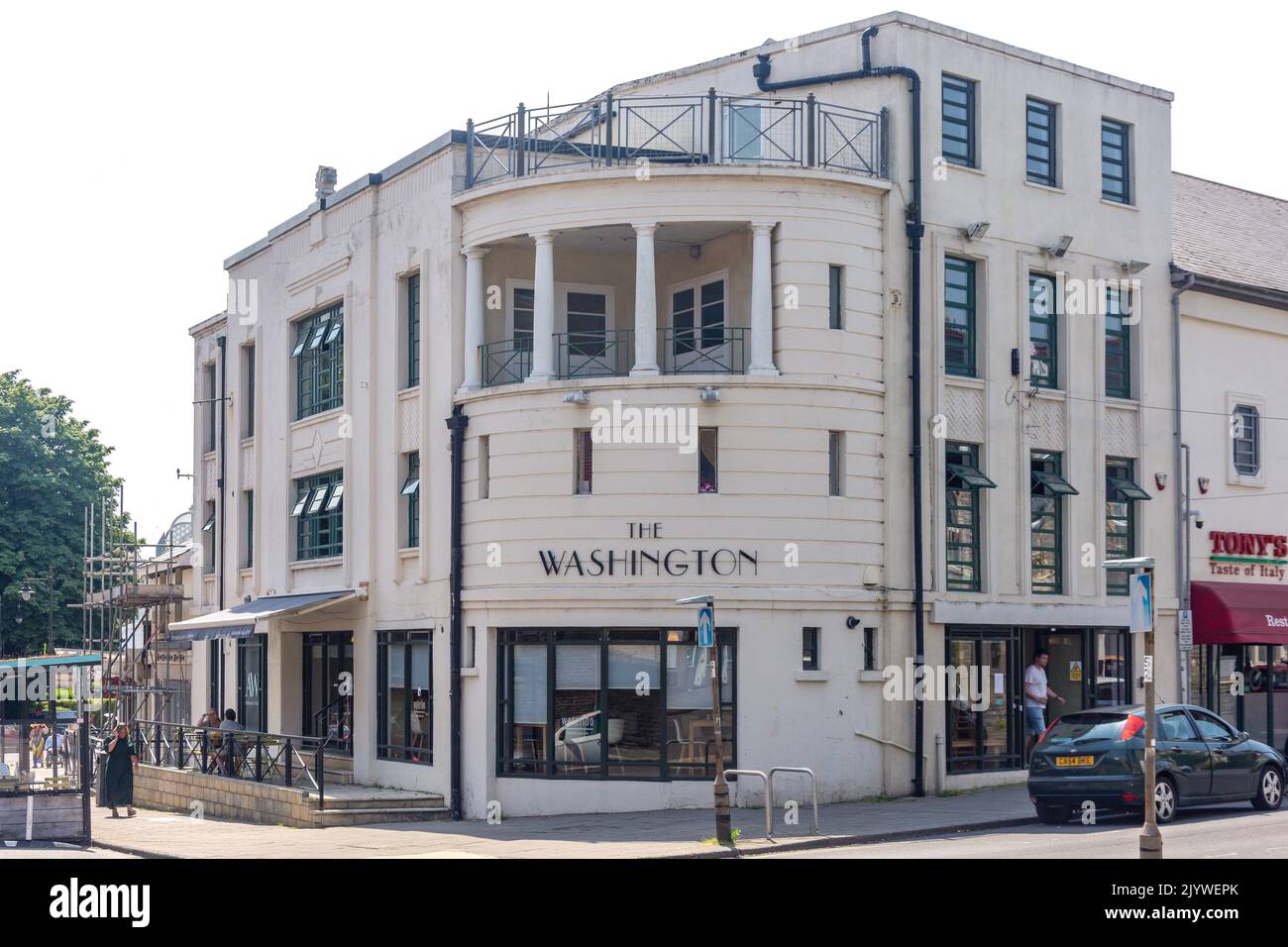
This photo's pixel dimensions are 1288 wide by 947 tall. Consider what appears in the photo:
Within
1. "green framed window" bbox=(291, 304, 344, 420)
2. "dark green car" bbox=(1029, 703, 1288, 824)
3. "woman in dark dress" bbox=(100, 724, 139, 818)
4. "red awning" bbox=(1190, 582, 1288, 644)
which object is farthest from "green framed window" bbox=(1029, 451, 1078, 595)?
"woman in dark dress" bbox=(100, 724, 139, 818)

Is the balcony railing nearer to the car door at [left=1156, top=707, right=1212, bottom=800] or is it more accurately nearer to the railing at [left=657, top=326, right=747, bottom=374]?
the railing at [left=657, top=326, right=747, bottom=374]

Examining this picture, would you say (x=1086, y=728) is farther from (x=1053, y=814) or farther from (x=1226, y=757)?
(x=1226, y=757)

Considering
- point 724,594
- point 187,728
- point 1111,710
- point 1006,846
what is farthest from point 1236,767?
point 187,728

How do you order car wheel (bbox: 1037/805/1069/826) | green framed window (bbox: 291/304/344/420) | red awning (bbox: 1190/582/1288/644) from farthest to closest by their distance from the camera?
green framed window (bbox: 291/304/344/420) < red awning (bbox: 1190/582/1288/644) < car wheel (bbox: 1037/805/1069/826)

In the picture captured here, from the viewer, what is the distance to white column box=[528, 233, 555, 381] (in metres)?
27.2

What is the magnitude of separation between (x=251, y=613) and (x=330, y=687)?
2105 mm

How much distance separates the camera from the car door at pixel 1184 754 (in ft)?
75.1

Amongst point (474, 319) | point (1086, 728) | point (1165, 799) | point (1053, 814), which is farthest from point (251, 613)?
point (1165, 799)

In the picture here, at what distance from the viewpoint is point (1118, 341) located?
31.1m

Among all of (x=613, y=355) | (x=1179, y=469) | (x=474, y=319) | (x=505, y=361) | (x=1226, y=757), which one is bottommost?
(x=1226, y=757)

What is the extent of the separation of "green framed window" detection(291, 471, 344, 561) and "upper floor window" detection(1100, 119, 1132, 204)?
595 inches

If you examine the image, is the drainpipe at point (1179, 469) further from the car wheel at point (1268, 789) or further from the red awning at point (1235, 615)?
the car wheel at point (1268, 789)

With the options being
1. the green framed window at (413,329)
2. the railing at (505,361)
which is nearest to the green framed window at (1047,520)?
the railing at (505,361)

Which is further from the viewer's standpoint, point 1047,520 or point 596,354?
point 1047,520
